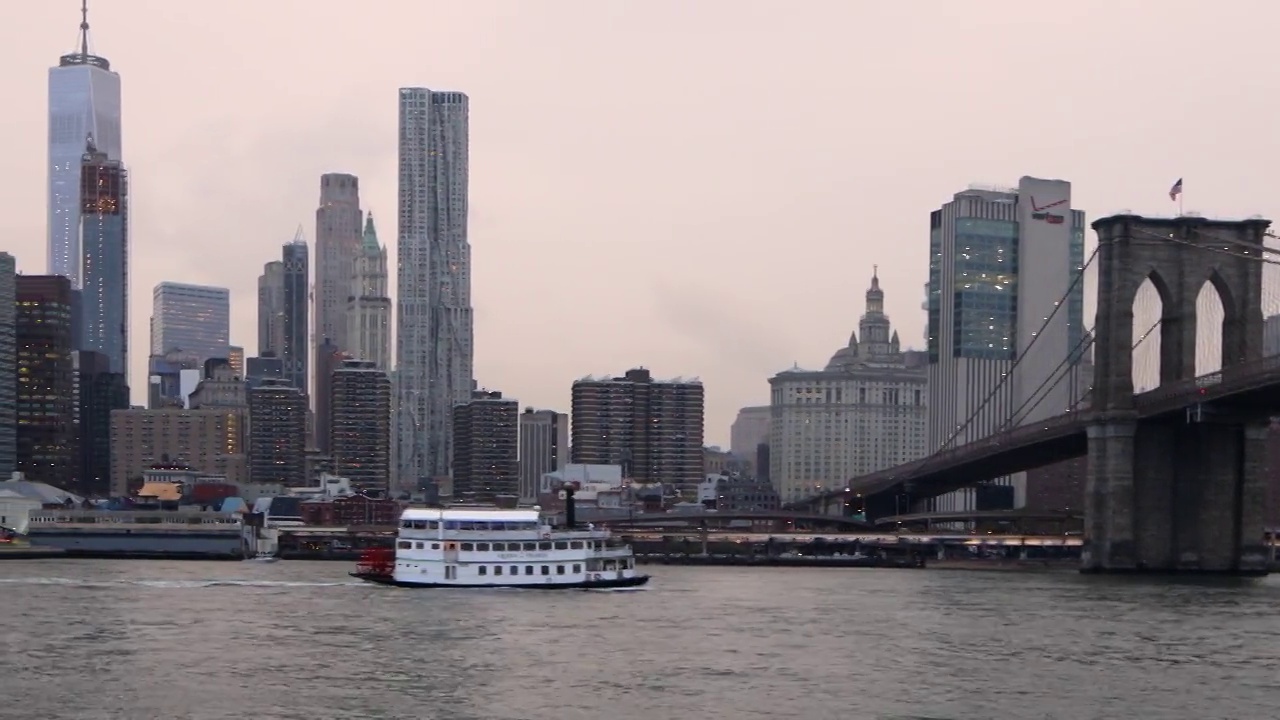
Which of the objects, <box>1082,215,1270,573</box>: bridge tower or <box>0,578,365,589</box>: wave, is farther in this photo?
<box>1082,215,1270,573</box>: bridge tower

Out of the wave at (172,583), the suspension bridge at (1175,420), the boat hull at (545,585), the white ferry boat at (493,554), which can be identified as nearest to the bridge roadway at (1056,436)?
the suspension bridge at (1175,420)

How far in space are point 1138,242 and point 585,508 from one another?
95.7 meters

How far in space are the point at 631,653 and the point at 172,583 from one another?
121 feet

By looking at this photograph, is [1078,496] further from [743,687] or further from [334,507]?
[743,687]

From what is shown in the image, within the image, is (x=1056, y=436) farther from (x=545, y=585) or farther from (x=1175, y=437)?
(x=545, y=585)

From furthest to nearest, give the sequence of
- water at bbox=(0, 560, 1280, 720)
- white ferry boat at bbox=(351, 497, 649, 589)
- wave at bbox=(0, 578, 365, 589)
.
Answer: wave at bbox=(0, 578, 365, 589)
white ferry boat at bbox=(351, 497, 649, 589)
water at bbox=(0, 560, 1280, 720)

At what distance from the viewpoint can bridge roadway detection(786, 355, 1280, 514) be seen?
3140 inches

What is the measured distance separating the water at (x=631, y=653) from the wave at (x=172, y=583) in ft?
2.54

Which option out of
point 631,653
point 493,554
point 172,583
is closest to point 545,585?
point 493,554

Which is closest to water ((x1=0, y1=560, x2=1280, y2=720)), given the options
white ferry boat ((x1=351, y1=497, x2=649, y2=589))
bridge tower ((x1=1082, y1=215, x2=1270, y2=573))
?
white ferry boat ((x1=351, y1=497, x2=649, y2=589))

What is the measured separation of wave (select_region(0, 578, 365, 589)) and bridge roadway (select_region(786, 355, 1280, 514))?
3787 cm

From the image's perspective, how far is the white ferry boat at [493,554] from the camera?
73.4 metres

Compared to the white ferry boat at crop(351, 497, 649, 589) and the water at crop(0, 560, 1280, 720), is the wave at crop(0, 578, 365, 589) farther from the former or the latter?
the white ferry boat at crop(351, 497, 649, 589)

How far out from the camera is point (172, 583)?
79.9 m
